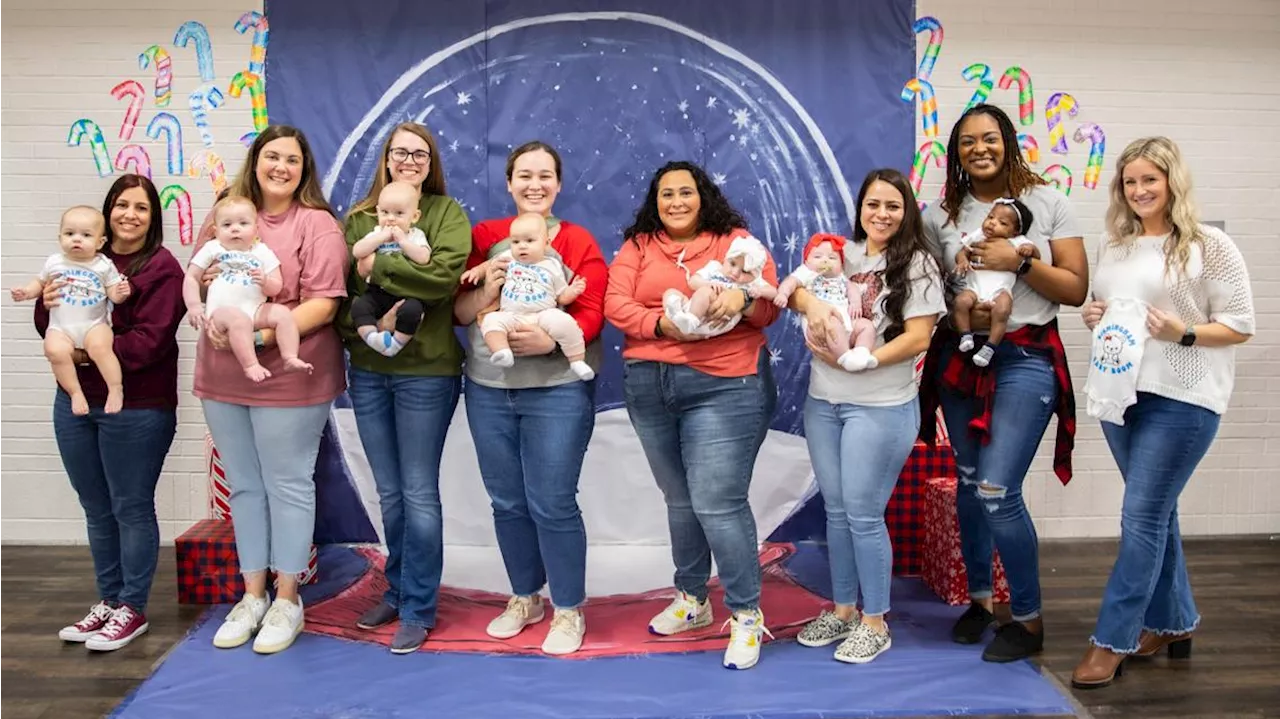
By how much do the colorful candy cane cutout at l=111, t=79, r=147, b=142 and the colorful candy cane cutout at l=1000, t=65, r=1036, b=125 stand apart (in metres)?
3.74

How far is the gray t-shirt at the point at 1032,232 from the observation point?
122 inches

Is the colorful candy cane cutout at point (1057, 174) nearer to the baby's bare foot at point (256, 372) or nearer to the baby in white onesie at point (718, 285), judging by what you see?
the baby in white onesie at point (718, 285)

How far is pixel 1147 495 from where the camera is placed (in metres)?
2.92

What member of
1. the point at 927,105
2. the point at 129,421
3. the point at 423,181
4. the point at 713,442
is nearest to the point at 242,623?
the point at 129,421

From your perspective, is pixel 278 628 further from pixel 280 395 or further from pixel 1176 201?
pixel 1176 201

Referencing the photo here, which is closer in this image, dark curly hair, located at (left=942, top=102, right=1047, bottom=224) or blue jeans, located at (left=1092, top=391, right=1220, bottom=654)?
blue jeans, located at (left=1092, top=391, right=1220, bottom=654)

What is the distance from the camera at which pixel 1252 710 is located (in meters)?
2.89

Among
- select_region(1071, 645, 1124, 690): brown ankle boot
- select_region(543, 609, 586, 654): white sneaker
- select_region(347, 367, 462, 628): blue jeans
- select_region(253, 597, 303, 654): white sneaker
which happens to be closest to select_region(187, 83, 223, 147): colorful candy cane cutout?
select_region(347, 367, 462, 628): blue jeans

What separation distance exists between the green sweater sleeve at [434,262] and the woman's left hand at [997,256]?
1551 mm

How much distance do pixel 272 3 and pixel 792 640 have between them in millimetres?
3315

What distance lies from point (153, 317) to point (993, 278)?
2.63 metres

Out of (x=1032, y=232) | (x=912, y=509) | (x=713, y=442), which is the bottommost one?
(x=912, y=509)

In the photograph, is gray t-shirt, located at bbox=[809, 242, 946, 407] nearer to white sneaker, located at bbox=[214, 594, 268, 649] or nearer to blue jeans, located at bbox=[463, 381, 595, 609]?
blue jeans, located at bbox=[463, 381, 595, 609]

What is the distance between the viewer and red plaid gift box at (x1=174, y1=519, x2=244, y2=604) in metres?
3.68
